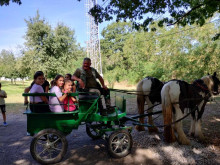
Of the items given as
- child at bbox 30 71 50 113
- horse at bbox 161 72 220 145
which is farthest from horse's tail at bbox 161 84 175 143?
child at bbox 30 71 50 113

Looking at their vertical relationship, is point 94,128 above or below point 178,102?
below

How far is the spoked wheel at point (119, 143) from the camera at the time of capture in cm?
352

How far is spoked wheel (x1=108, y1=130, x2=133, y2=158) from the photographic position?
11.5 feet

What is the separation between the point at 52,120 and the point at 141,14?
5317mm

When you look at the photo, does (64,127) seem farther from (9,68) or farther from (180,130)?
(9,68)

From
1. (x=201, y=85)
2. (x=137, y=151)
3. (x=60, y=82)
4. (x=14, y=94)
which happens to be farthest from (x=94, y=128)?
(x=14, y=94)

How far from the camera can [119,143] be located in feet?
11.8

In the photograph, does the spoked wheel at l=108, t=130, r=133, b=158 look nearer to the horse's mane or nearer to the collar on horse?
the collar on horse

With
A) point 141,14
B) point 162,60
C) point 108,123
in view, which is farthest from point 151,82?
point 162,60

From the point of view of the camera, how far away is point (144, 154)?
149 inches

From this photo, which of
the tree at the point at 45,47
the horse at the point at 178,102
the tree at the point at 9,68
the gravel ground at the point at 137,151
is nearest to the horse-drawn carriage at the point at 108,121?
the horse at the point at 178,102

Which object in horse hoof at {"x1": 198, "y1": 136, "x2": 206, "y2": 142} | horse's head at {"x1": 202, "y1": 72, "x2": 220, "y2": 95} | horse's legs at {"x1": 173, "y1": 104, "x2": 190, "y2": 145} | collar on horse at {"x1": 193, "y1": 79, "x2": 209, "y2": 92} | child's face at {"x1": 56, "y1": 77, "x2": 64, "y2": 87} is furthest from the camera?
horse's head at {"x1": 202, "y1": 72, "x2": 220, "y2": 95}

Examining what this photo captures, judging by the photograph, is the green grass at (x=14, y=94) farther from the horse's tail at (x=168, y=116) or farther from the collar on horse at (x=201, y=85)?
the collar on horse at (x=201, y=85)

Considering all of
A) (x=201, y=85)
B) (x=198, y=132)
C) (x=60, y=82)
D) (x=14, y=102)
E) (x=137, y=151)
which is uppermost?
(x=60, y=82)
